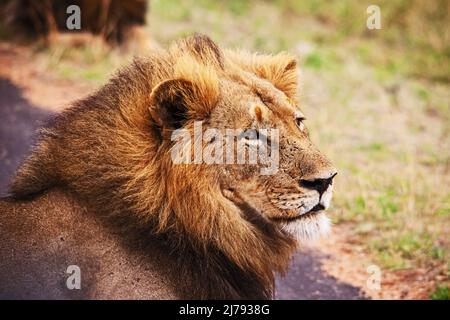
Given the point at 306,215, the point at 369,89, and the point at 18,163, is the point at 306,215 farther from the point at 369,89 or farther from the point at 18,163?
the point at 369,89

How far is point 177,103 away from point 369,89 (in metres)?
7.64

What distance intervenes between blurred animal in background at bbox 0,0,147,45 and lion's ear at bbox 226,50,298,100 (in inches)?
266

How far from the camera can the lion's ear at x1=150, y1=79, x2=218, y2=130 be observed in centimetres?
371

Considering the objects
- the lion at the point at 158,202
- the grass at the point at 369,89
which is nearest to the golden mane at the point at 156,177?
the lion at the point at 158,202

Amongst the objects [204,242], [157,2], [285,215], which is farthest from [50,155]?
[157,2]

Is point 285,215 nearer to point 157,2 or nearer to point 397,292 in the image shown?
point 397,292

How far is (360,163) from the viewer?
27.9 feet

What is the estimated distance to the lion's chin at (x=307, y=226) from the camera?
3.91 meters

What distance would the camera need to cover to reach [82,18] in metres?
10.9

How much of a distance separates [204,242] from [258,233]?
1.16 feet

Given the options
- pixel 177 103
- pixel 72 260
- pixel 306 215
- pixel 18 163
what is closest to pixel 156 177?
pixel 177 103

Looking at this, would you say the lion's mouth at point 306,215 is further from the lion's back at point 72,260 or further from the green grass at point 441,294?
the green grass at point 441,294

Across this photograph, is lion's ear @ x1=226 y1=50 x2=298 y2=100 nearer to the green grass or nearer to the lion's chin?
the lion's chin

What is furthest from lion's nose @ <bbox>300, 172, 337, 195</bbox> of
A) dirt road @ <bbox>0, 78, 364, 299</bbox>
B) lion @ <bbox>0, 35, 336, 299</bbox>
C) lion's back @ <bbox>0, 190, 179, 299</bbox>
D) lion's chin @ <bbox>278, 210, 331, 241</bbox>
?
dirt road @ <bbox>0, 78, 364, 299</bbox>
